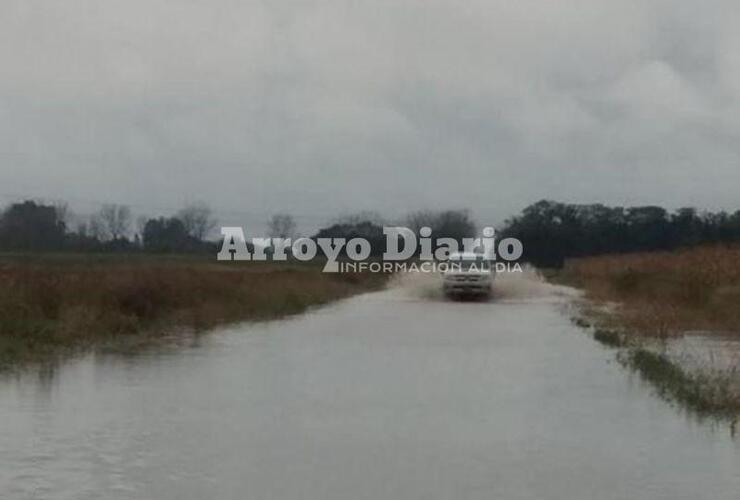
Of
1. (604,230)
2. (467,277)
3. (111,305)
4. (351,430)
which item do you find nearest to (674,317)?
(111,305)

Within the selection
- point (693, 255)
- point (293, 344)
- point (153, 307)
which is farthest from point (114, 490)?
point (693, 255)

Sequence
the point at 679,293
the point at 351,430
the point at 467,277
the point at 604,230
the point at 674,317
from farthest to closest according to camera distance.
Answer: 1. the point at 604,230
2. the point at 467,277
3. the point at 679,293
4. the point at 674,317
5. the point at 351,430

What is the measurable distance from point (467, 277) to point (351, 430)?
118 feet

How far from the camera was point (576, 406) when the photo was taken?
597 inches

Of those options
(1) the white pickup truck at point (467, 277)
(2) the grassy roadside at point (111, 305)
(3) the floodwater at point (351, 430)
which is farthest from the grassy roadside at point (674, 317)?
(2) the grassy roadside at point (111, 305)

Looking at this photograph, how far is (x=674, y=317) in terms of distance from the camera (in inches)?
1224

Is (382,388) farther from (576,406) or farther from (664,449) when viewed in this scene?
(664,449)

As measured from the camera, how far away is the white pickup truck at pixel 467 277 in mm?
48688

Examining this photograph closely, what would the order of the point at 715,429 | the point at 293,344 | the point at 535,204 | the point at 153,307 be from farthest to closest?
the point at 535,204 < the point at 153,307 < the point at 293,344 < the point at 715,429

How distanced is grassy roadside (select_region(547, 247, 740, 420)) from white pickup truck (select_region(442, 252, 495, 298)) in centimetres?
414

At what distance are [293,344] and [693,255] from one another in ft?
89.6

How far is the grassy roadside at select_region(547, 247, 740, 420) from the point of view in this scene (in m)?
16.4

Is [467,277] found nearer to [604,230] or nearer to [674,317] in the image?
[674,317]

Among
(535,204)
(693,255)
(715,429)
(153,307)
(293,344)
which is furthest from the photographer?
(535,204)
